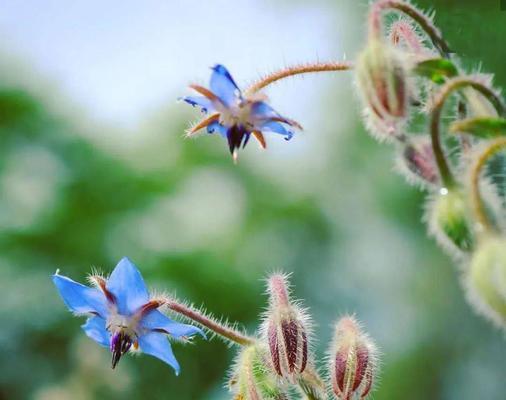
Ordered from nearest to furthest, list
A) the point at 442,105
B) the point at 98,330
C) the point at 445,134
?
the point at 442,105 < the point at 445,134 < the point at 98,330

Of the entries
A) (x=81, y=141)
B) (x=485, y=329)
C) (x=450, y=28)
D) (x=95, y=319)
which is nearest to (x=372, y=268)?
(x=485, y=329)

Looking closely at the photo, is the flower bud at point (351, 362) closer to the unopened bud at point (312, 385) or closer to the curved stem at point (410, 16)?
the unopened bud at point (312, 385)

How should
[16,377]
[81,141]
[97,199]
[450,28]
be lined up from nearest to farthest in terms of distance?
1. [450,28]
2. [16,377]
3. [97,199]
4. [81,141]

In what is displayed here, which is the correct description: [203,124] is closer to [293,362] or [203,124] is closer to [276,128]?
[276,128]

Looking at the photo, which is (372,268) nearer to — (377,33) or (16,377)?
(16,377)

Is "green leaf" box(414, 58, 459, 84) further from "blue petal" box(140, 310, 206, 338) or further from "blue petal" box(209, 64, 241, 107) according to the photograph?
"blue petal" box(140, 310, 206, 338)

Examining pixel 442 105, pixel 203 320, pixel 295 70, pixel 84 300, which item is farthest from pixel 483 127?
pixel 84 300
